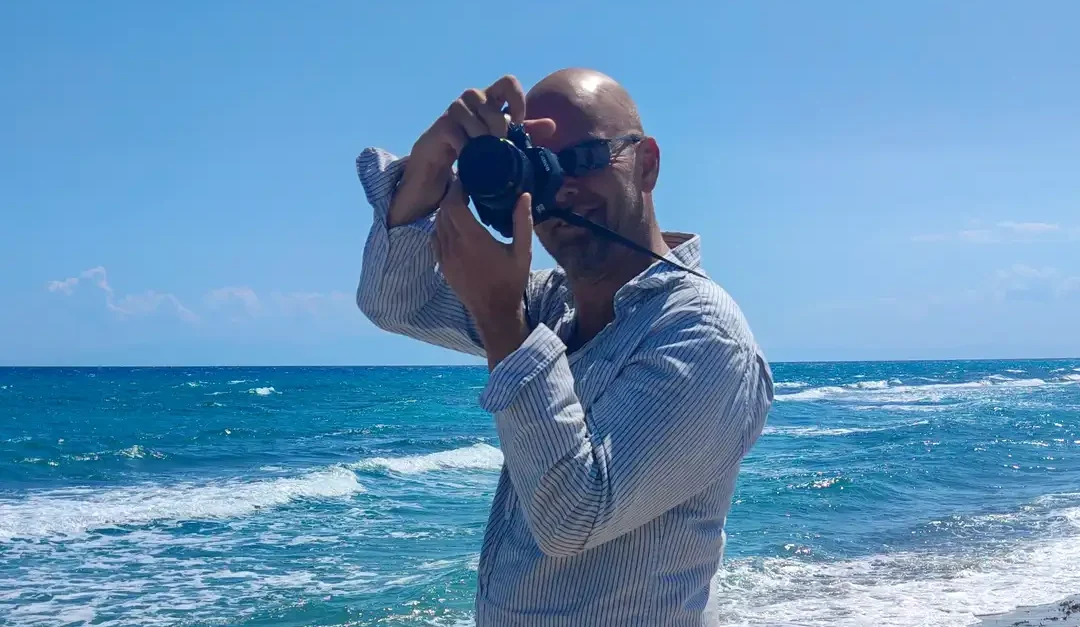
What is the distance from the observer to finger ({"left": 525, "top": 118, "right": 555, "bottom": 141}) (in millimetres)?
1442

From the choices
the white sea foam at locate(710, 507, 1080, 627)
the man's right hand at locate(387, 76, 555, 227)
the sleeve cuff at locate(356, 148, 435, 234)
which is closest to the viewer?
the man's right hand at locate(387, 76, 555, 227)

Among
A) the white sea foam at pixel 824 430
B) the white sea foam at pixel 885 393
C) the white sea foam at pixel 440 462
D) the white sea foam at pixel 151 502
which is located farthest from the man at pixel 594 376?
the white sea foam at pixel 885 393

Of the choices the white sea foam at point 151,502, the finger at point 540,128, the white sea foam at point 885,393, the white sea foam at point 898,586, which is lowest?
the white sea foam at point 885,393

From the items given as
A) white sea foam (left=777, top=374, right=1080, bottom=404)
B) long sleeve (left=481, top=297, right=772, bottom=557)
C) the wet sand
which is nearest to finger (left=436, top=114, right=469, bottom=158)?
long sleeve (left=481, top=297, right=772, bottom=557)

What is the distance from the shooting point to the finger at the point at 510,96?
54.5 inches

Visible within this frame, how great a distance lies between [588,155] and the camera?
144 centimetres

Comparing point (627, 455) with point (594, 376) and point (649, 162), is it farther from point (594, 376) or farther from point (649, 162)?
point (649, 162)

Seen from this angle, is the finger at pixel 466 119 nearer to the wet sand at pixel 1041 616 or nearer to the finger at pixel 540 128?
the finger at pixel 540 128

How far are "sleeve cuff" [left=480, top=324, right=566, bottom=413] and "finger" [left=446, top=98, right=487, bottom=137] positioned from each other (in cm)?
34

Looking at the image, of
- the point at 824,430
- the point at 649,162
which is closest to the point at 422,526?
the point at 649,162

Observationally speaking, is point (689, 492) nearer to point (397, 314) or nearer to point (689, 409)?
point (689, 409)

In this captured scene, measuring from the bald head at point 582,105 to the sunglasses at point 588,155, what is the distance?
0.6 inches

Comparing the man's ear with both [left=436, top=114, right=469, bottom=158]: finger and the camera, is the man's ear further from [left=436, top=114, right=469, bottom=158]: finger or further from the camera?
[left=436, top=114, right=469, bottom=158]: finger

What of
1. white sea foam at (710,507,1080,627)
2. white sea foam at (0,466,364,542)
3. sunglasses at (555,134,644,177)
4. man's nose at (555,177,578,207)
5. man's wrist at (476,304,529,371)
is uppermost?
sunglasses at (555,134,644,177)
